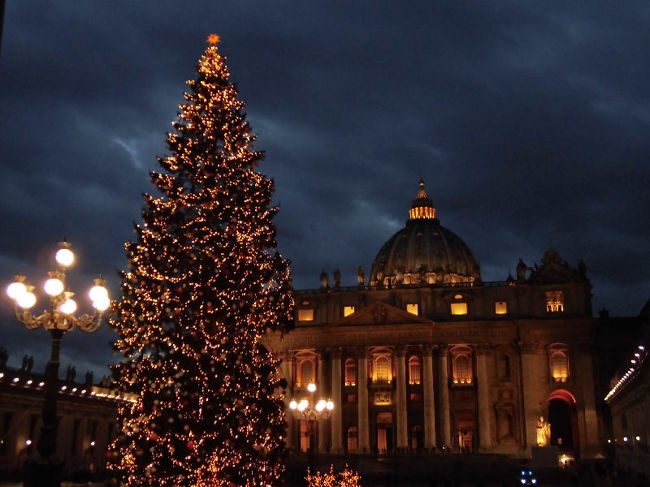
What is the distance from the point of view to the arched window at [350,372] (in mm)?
78000

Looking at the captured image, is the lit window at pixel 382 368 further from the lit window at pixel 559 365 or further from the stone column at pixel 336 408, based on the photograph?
the lit window at pixel 559 365

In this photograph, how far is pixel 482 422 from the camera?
73188mm

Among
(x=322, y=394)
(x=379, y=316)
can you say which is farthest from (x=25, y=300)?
(x=322, y=394)

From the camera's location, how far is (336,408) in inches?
2972

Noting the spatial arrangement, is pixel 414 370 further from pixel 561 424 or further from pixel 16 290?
pixel 16 290

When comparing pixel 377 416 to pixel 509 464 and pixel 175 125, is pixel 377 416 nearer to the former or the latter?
pixel 509 464

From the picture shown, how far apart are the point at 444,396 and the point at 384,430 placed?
286 inches

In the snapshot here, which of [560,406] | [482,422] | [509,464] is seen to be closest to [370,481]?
[509,464]

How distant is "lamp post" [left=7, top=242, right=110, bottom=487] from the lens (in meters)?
13.7

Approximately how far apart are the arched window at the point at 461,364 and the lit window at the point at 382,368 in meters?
6.39

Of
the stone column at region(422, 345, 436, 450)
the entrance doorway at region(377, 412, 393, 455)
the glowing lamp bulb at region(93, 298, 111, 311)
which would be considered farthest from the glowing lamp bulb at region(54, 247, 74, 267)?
the entrance doorway at region(377, 412, 393, 455)

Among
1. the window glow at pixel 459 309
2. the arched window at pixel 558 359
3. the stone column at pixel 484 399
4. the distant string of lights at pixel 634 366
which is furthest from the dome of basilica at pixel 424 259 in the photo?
the distant string of lights at pixel 634 366

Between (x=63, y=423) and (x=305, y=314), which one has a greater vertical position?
(x=305, y=314)

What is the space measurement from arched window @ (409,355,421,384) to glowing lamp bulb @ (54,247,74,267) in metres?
63.4
